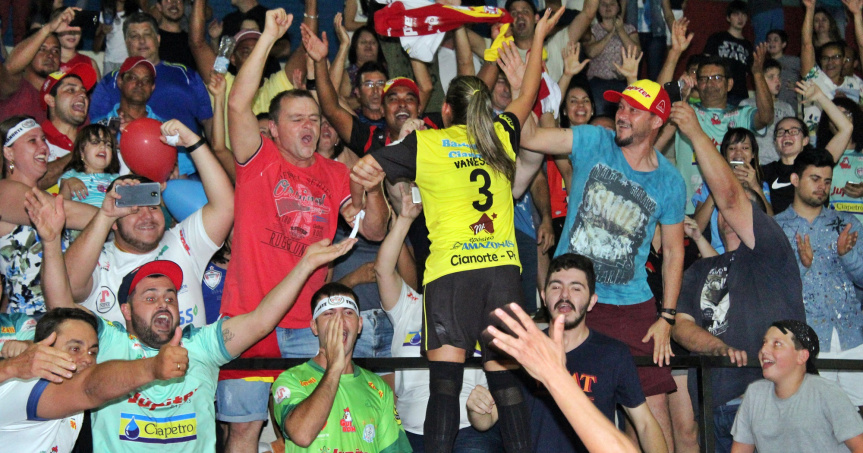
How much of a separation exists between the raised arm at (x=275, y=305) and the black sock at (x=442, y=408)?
910 millimetres

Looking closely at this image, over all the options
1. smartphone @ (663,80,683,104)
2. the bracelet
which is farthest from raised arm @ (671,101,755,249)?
the bracelet

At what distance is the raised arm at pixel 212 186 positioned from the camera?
577 centimetres

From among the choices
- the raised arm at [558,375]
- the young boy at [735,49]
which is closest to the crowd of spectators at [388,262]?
the raised arm at [558,375]

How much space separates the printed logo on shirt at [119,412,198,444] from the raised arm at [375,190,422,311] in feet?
5.51

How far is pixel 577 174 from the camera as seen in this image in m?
5.90

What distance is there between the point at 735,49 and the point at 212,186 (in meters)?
6.90

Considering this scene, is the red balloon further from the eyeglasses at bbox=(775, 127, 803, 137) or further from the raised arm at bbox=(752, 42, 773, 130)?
the raised arm at bbox=(752, 42, 773, 130)

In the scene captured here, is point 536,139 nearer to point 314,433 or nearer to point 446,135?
point 446,135

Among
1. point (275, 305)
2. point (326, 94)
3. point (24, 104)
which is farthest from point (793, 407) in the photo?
point (24, 104)

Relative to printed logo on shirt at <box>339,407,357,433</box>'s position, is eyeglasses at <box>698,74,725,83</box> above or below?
above

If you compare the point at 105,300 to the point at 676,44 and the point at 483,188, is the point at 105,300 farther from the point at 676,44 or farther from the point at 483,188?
the point at 676,44

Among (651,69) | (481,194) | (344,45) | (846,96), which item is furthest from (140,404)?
(846,96)

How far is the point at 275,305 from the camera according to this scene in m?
5.21

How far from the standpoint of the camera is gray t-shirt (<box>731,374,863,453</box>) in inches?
215
